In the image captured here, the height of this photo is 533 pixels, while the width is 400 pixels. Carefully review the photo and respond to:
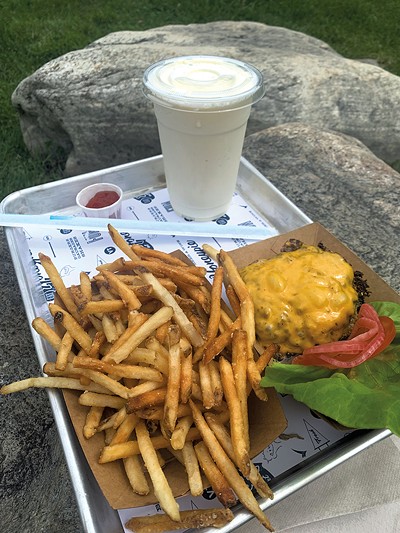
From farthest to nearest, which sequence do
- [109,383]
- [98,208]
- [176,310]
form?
1. [98,208]
2. [176,310]
3. [109,383]

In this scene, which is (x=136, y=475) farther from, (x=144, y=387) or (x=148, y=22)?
(x=148, y=22)

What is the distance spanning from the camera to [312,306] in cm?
168

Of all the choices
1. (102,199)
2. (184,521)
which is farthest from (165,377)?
(102,199)

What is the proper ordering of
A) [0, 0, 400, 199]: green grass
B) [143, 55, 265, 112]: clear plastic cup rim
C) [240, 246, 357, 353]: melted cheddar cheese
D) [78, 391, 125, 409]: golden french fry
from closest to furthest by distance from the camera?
[78, 391, 125, 409]: golden french fry, [240, 246, 357, 353]: melted cheddar cheese, [143, 55, 265, 112]: clear plastic cup rim, [0, 0, 400, 199]: green grass

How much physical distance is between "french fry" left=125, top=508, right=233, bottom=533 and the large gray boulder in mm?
3025

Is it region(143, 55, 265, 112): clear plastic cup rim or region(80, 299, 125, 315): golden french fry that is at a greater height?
region(143, 55, 265, 112): clear plastic cup rim

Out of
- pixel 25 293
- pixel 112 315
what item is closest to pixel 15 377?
pixel 25 293

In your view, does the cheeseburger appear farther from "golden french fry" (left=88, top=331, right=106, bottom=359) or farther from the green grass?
the green grass

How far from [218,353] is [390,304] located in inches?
26.9

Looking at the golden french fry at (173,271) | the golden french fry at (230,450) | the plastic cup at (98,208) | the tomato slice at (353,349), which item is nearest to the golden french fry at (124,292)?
the golden french fry at (173,271)

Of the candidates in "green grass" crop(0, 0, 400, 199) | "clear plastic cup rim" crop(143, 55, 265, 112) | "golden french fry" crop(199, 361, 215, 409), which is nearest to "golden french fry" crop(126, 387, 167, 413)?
"golden french fry" crop(199, 361, 215, 409)

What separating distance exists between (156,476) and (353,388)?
0.64m

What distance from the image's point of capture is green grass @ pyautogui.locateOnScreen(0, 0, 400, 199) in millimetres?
5609

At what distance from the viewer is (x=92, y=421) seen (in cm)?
145
